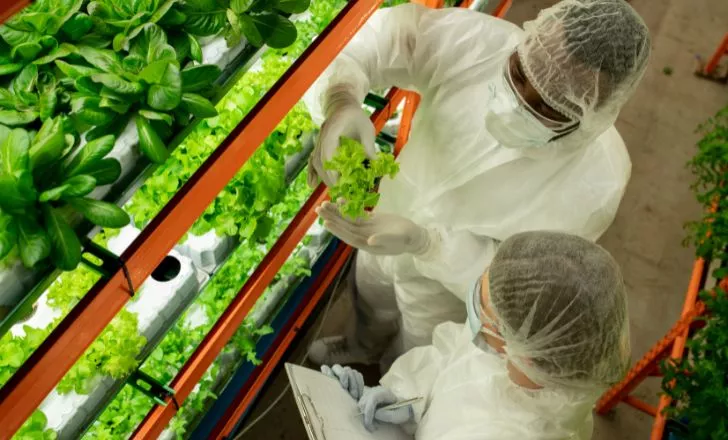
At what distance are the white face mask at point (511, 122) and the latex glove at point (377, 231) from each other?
486mm

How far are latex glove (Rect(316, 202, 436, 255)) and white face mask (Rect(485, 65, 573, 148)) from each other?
19.1 inches

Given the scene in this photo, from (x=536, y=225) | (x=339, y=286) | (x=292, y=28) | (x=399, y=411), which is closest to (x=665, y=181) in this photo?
(x=339, y=286)

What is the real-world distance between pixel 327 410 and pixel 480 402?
539mm

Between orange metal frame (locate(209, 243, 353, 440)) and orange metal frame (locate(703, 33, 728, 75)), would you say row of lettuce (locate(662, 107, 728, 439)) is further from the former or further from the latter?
orange metal frame (locate(703, 33, 728, 75))

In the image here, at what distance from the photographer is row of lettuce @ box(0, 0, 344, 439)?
187 cm

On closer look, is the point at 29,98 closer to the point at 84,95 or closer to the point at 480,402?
the point at 84,95

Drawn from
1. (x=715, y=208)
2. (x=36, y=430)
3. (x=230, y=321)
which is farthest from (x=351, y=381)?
(x=715, y=208)

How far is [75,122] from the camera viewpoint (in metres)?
1.36

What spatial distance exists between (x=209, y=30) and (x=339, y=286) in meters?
2.61

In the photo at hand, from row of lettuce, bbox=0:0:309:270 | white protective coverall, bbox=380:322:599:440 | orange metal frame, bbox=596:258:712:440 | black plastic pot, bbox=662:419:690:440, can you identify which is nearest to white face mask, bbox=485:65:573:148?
white protective coverall, bbox=380:322:599:440

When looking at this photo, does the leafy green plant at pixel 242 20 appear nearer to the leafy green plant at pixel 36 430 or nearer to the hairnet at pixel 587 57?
the hairnet at pixel 587 57

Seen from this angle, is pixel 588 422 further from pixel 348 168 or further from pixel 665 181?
pixel 665 181

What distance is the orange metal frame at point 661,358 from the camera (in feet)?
10.4

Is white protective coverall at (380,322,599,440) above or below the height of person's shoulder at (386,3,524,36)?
below
